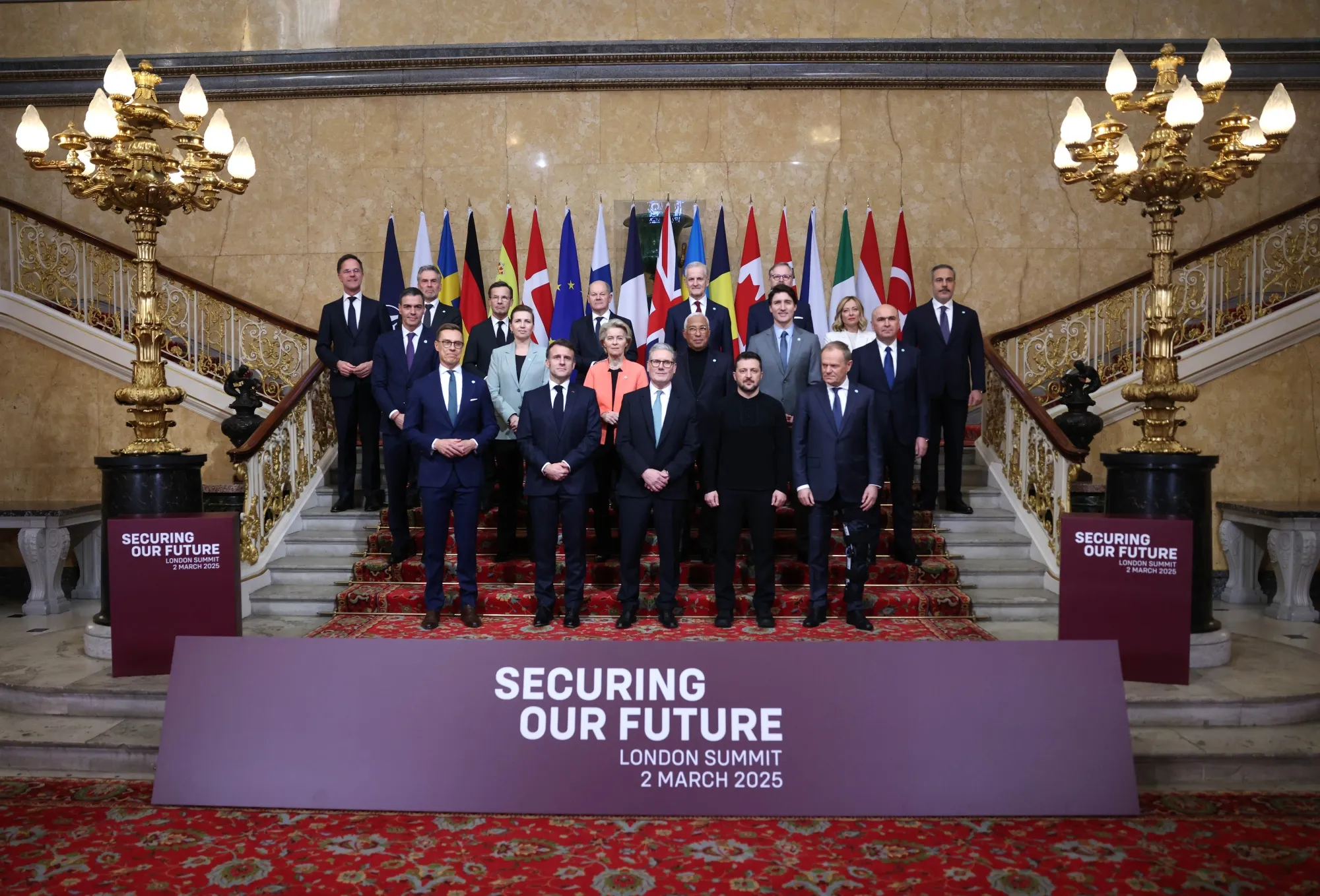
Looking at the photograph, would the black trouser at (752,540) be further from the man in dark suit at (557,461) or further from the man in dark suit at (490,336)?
the man in dark suit at (490,336)

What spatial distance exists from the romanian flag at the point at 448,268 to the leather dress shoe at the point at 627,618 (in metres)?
4.43

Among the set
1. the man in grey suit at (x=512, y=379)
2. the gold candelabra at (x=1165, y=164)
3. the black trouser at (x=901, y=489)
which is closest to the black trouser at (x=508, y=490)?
A: the man in grey suit at (x=512, y=379)

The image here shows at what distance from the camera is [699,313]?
6.89m

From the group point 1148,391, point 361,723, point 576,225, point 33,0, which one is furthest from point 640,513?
point 33,0

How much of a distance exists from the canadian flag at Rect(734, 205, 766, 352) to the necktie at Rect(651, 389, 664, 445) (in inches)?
134

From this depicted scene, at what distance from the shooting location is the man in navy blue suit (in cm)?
582

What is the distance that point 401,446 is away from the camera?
6.74 meters

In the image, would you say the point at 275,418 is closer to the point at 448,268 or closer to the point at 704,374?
the point at 448,268

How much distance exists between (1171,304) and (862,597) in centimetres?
247

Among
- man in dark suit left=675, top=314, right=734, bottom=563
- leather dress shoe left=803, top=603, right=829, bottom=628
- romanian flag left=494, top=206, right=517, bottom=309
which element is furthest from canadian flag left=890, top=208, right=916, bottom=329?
leather dress shoe left=803, top=603, right=829, bottom=628

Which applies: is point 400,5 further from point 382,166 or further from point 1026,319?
point 1026,319

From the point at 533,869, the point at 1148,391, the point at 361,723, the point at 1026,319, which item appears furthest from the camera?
the point at 1026,319

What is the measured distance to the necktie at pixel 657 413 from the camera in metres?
5.95

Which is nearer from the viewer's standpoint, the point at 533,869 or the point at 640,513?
the point at 533,869
